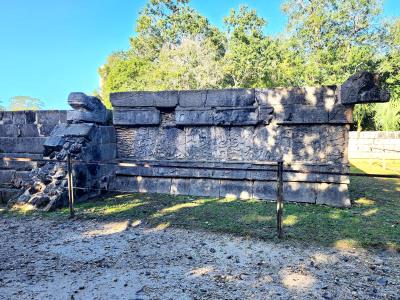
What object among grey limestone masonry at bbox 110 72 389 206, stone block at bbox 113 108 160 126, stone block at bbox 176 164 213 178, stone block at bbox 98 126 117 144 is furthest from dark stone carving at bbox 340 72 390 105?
stone block at bbox 98 126 117 144

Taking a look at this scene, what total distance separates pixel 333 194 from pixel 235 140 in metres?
2.25

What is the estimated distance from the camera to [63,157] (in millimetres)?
6355

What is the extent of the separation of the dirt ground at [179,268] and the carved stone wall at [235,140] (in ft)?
6.75

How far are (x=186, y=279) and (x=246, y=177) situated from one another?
361 cm

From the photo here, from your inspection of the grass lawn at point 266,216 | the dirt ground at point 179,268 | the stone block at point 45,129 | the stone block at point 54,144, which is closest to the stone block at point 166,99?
the grass lawn at point 266,216

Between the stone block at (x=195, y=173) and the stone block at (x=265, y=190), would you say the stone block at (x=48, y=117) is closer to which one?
the stone block at (x=195, y=173)

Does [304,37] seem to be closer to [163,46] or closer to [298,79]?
[298,79]

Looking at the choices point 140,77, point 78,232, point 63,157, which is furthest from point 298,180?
point 140,77

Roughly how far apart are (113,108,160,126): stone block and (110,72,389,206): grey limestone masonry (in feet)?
0.08

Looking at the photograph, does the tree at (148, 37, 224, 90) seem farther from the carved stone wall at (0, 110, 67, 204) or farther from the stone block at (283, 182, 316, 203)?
the stone block at (283, 182, 316, 203)

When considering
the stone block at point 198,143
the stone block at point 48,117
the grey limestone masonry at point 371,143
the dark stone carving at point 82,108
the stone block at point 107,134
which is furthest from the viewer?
the grey limestone masonry at point 371,143

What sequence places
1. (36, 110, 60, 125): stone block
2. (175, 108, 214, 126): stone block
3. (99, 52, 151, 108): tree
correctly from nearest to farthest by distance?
(175, 108, 214, 126): stone block → (36, 110, 60, 125): stone block → (99, 52, 151, 108): tree

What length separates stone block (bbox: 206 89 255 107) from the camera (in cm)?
652

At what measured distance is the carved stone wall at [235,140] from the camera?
6090 millimetres
